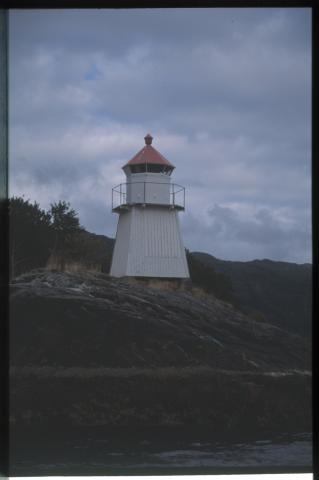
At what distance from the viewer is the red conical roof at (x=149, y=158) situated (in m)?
9.70

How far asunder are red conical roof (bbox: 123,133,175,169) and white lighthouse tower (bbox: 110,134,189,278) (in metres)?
0.03

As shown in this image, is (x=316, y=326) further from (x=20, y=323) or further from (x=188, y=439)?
(x=20, y=323)

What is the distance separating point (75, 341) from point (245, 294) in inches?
114

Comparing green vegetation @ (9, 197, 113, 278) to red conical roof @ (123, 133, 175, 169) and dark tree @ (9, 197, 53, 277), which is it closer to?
dark tree @ (9, 197, 53, 277)

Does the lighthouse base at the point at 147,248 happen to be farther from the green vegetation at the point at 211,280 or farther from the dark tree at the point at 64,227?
the dark tree at the point at 64,227

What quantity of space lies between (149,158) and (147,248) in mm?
1400

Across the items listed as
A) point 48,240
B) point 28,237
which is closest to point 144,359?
point 48,240

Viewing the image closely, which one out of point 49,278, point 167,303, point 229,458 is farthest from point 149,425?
point 49,278

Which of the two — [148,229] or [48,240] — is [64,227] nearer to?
[48,240]

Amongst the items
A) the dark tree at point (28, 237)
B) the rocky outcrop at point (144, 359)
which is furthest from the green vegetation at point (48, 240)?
the rocky outcrop at point (144, 359)

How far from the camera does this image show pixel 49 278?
9766 millimetres

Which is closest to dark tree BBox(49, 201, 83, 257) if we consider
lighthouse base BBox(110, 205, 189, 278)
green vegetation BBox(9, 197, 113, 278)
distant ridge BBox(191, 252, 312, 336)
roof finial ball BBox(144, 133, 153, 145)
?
green vegetation BBox(9, 197, 113, 278)

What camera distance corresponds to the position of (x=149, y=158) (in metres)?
9.89

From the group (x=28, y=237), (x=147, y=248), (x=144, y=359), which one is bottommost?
(x=144, y=359)
